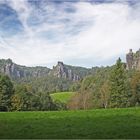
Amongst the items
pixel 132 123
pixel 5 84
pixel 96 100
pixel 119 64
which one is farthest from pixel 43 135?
pixel 96 100

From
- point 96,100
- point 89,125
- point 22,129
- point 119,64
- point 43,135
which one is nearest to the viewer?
point 43,135

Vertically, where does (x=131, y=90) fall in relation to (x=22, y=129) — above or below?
above

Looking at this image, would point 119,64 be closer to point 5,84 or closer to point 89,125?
point 5,84

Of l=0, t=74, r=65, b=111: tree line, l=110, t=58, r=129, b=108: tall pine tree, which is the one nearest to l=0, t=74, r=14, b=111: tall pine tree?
l=0, t=74, r=65, b=111: tree line

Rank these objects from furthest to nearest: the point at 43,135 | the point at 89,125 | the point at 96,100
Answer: the point at 96,100, the point at 89,125, the point at 43,135

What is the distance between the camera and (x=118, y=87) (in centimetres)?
7212

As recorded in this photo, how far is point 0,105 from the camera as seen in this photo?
72.4 metres

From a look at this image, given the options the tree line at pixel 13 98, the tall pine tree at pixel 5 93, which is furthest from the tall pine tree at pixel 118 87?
the tall pine tree at pixel 5 93

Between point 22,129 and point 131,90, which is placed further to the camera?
point 131,90

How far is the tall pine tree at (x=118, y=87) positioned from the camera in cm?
7169

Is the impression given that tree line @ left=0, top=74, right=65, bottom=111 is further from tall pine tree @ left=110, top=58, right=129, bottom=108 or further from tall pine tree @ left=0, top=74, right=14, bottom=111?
tall pine tree @ left=110, top=58, right=129, bottom=108

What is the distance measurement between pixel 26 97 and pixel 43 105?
64.5ft

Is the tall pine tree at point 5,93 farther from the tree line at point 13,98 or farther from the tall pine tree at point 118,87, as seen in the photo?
the tall pine tree at point 118,87

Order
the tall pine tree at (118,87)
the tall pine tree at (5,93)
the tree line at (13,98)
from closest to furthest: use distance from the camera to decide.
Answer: the tall pine tree at (118,87) → the tall pine tree at (5,93) → the tree line at (13,98)
